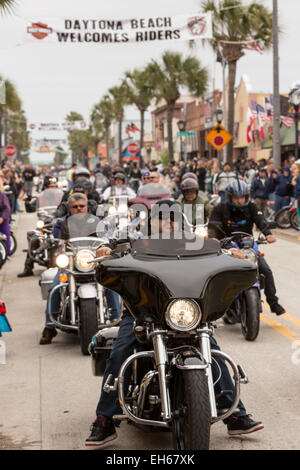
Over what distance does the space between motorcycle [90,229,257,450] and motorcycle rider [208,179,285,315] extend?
4264mm

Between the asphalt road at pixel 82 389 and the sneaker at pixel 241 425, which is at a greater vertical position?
the sneaker at pixel 241 425

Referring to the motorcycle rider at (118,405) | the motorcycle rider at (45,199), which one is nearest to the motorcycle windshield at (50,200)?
the motorcycle rider at (45,199)

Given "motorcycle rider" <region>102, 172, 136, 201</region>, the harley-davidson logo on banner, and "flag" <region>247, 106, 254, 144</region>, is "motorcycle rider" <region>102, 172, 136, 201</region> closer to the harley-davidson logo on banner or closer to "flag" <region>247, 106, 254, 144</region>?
the harley-davidson logo on banner

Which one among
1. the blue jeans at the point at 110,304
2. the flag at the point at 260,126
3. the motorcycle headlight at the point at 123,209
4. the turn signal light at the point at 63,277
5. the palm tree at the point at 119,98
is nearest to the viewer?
the blue jeans at the point at 110,304

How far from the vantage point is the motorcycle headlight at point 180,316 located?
454cm

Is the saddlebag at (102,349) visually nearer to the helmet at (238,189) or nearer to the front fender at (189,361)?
the front fender at (189,361)

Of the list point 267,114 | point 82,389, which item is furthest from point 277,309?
point 267,114

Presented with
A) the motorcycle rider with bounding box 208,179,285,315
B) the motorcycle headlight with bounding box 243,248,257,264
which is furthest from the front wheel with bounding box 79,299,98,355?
the motorcycle rider with bounding box 208,179,285,315

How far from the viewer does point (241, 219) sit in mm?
9438

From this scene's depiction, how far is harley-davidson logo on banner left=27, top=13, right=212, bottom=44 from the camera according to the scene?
19422mm

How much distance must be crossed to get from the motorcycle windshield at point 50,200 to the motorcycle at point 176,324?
873 cm

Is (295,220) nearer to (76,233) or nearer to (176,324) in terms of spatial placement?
(76,233)

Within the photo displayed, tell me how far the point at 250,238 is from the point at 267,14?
26446 millimetres

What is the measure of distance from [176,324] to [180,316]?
0.05 m
